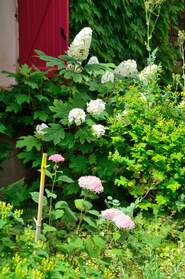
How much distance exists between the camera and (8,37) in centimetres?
593

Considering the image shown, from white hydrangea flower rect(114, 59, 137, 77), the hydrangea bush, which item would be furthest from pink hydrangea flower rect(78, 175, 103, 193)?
white hydrangea flower rect(114, 59, 137, 77)

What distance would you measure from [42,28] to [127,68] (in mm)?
1057

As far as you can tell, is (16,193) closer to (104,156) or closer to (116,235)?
(104,156)

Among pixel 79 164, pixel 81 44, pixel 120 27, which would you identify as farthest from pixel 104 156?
pixel 120 27

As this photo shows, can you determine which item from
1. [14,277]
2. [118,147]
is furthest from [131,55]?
[14,277]

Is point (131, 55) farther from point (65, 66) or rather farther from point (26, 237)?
point (26, 237)

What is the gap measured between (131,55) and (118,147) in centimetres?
368

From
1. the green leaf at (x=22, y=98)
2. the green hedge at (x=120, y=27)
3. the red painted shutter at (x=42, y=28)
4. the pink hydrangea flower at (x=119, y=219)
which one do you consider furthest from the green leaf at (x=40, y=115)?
the green hedge at (x=120, y=27)

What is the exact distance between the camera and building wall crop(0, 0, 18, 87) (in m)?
5.86

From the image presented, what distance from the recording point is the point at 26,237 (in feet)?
9.36

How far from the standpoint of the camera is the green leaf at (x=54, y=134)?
442 cm

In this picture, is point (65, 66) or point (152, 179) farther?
point (65, 66)

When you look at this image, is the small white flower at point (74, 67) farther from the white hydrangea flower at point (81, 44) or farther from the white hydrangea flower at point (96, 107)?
the white hydrangea flower at point (96, 107)

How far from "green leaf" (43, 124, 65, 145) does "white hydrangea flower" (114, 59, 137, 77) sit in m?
1.07
